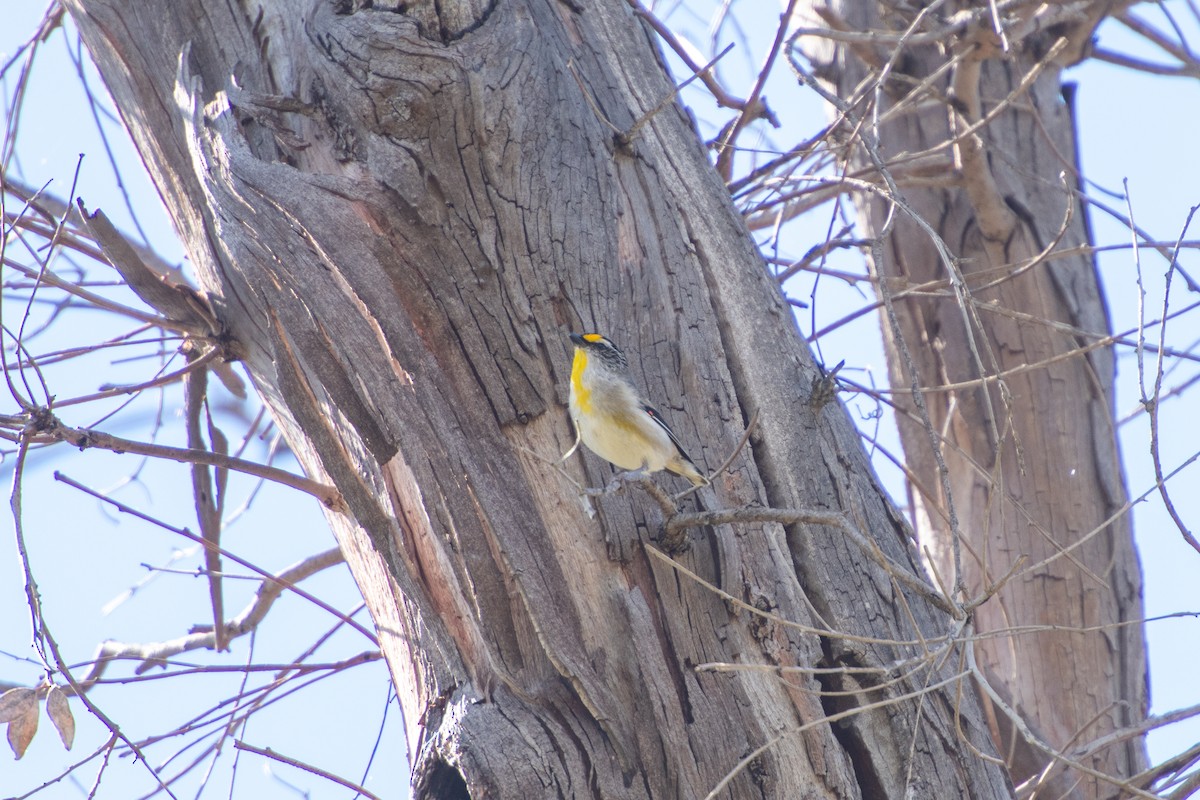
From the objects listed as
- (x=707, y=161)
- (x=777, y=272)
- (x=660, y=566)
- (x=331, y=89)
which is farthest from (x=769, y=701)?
(x=777, y=272)

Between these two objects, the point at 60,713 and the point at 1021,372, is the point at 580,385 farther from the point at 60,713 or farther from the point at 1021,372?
the point at 1021,372

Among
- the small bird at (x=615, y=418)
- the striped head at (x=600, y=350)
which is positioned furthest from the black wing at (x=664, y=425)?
the striped head at (x=600, y=350)

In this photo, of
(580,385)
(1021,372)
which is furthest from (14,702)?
(1021,372)

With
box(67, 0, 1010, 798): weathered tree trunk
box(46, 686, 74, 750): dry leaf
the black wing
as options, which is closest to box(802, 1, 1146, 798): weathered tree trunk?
box(67, 0, 1010, 798): weathered tree trunk

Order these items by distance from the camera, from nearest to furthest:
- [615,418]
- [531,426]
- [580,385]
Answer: [531,426], [580,385], [615,418]

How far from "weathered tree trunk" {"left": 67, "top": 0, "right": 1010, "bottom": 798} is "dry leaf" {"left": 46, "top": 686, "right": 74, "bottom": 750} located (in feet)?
3.19

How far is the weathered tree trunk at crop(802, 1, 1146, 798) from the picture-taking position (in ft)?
14.7

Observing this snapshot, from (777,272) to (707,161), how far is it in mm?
1192

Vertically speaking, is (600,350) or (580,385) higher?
(600,350)

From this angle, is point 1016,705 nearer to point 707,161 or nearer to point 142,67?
point 707,161

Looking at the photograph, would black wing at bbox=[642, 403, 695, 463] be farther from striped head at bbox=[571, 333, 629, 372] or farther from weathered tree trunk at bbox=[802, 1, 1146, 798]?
weathered tree trunk at bbox=[802, 1, 1146, 798]

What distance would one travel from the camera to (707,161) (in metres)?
3.56

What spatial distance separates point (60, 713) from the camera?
3215 mm

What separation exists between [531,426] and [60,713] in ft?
5.50
